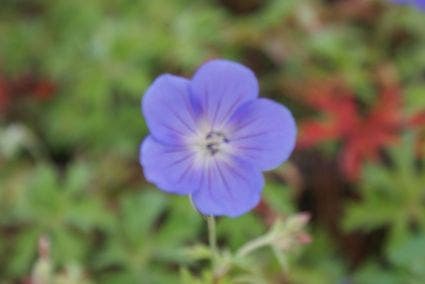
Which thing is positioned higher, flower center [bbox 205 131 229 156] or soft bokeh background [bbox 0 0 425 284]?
soft bokeh background [bbox 0 0 425 284]

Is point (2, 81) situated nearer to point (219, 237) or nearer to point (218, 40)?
point (218, 40)

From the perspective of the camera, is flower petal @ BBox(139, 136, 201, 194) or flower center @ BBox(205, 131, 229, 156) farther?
flower center @ BBox(205, 131, 229, 156)

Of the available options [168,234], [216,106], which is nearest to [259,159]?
[216,106]

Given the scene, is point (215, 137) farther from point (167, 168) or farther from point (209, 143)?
point (167, 168)

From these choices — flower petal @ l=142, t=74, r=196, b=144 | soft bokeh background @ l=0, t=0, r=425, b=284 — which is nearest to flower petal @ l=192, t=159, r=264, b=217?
flower petal @ l=142, t=74, r=196, b=144

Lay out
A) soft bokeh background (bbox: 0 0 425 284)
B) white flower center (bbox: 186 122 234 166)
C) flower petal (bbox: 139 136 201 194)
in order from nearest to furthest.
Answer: flower petal (bbox: 139 136 201 194)
white flower center (bbox: 186 122 234 166)
soft bokeh background (bbox: 0 0 425 284)

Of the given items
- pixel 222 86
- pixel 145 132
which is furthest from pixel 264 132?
pixel 145 132

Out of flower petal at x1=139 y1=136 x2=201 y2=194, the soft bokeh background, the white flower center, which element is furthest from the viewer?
the soft bokeh background

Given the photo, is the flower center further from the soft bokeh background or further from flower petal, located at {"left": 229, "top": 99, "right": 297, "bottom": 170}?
the soft bokeh background
